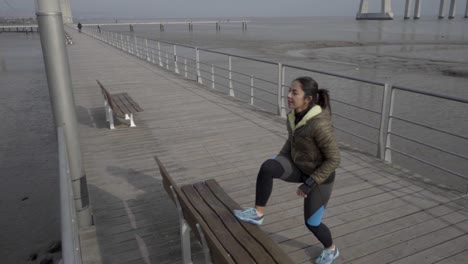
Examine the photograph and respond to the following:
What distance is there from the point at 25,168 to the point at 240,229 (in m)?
7.03

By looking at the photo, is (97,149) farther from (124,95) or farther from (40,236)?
(124,95)

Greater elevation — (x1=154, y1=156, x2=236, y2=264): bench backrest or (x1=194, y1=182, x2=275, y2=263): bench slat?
(x1=154, y1=156, x2=236, y2=264): bench backrest

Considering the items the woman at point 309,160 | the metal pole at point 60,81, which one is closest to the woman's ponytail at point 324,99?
the woman at point 309,160

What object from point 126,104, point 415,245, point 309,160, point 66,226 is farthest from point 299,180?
point 126,104

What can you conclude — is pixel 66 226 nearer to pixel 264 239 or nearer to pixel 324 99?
pixel 264 239

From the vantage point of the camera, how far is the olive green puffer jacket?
257cm

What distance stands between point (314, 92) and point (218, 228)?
1.13m

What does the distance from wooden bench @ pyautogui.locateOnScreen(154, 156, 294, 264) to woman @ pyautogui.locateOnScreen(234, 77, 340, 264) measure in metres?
0.14

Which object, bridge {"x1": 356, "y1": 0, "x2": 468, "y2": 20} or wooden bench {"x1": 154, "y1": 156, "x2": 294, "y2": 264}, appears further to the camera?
bridge {"x1": 356, "y1": 0, "x2": 468, "y2": 20}

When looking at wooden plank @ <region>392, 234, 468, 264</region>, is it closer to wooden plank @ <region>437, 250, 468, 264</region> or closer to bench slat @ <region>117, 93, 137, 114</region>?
wooden plank @ <region>437, 250, 468, 264</region>

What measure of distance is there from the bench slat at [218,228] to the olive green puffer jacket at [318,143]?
700 millimetres

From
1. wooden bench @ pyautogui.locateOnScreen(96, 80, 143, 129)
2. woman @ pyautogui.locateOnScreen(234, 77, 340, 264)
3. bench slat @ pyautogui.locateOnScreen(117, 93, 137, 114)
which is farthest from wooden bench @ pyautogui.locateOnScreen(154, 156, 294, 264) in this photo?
bench slat @ pyautogui.locateOnScreen(117, 93, 137, 114)

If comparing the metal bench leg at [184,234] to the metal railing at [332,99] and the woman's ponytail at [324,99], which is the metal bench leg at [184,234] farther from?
the metal railing at [332,99]

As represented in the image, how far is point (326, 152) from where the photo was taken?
2.60m
